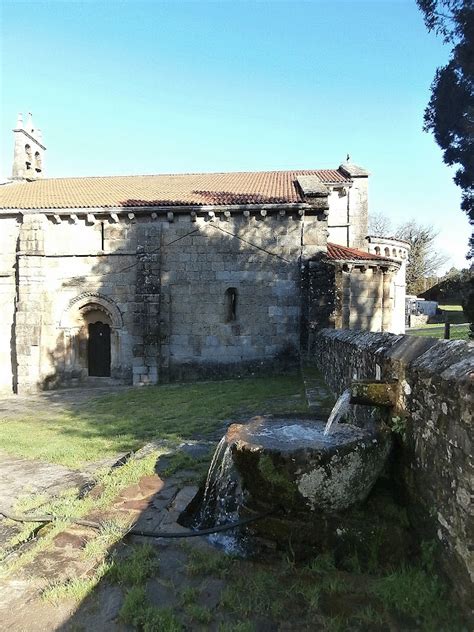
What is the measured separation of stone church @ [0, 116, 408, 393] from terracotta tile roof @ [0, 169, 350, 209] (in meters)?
0.13

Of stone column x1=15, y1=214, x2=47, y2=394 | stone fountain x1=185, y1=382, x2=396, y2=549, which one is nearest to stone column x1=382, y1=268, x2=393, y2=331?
stone fountain x1=185, y1=382, x2=396, y2=549

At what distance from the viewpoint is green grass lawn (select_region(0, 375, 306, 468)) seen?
682cm

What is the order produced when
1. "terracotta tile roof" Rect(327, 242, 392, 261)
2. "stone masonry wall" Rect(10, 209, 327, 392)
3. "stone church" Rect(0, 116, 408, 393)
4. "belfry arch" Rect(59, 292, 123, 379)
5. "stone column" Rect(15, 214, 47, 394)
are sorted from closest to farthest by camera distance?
"terracotta tile roof" Rect(327, 242, 392, 261) → "stone church" Rect(0, 116, 408, 393) → "stone masonry wall" Rect(10, 209, 327, 392) → "stone column" Rect(15, 214, 47, 394) → "belfry arch" Rect(59, 292, 123, 379)

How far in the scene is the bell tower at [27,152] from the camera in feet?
63.2

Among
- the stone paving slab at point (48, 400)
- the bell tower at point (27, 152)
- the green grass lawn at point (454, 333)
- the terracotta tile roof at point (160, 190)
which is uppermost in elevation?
the bell tower at point (27, 152)

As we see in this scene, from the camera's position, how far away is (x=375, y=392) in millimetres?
3141

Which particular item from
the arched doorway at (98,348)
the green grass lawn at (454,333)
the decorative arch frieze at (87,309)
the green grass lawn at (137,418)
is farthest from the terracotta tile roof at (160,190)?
the green grass lawn at (454,333)

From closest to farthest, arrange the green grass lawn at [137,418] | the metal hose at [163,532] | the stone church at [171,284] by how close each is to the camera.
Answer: the metal hose at [163,532] < the green grass lawn at [137,418] < the stone church at [171,284]

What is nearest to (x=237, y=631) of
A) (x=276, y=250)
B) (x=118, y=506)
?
(x=118, y=506)

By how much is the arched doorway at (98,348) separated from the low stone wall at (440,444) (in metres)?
13.0

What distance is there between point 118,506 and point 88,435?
13.8 ft

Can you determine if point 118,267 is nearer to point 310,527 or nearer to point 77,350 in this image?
point 77,350

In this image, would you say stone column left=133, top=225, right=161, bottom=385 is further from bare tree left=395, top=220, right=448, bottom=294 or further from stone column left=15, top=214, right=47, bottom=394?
bare tree left=395, top=220, right=448, bottom=294

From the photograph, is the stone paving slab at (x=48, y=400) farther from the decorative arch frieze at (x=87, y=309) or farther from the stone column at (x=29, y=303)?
the decorative arch frieze at (x=87, y=309)
